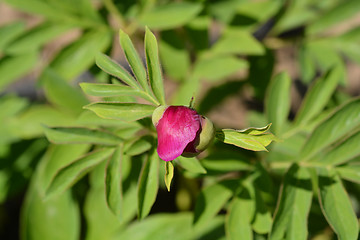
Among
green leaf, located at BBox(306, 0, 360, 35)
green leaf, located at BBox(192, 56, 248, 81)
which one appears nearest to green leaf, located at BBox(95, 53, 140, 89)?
green leaf, located at BBox(192, 56, 248, 81)

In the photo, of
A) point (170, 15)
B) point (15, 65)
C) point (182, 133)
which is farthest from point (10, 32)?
point (182, 133)

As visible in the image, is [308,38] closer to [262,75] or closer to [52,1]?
[262,75]

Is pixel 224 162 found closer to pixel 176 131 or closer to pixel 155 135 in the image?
pixel 155 135

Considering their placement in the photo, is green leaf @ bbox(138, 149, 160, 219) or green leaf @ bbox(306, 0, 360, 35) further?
green leaf @ bbox(306, 0, 360, 35)

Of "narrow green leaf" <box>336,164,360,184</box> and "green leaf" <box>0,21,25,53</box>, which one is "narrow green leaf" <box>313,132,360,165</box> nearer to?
"narrow green leaf" <box>336,164,360,184</box>

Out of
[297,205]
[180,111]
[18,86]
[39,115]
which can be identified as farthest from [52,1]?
[18,86]
